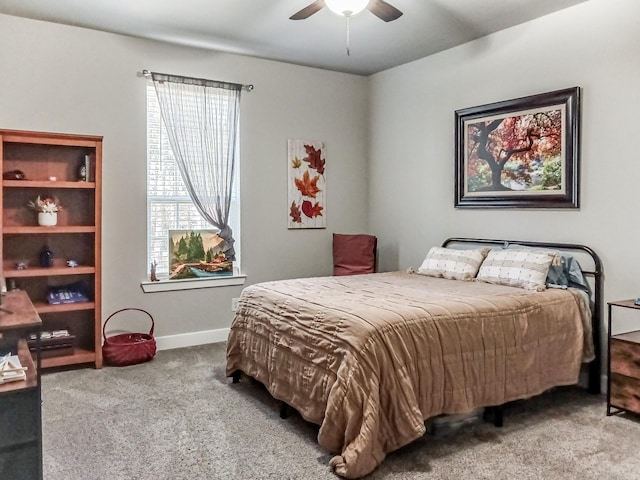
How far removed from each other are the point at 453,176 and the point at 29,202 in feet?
11.3

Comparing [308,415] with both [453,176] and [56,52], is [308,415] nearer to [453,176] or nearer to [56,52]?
[453,176]

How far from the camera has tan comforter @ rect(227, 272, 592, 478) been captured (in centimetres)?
242

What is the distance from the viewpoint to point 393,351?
97.3 inches

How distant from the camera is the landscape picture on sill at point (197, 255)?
4.65m

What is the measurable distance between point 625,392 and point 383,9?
8.62 ft

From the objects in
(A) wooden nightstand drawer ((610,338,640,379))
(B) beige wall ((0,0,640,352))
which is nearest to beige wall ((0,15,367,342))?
(B) beige wall ((0,0,640,352))

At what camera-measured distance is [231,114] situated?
15.8 ft

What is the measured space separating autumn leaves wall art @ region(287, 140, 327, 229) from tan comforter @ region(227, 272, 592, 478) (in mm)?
1784

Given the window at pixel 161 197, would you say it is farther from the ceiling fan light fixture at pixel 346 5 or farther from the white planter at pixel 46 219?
the ceiling fan light fixture at pixel 346 5

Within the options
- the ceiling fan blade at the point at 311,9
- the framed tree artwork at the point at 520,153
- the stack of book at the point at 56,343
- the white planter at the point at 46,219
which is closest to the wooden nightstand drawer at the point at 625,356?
the framed tree artwork at the point at 520,153

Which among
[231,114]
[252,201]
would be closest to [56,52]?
[231,114]

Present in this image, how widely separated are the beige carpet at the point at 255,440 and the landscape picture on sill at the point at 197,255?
4.28 feet

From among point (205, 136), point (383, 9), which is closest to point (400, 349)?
point (383, 9)

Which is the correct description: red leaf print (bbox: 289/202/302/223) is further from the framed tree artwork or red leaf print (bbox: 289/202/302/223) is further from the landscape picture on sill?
the framed tree artwork
